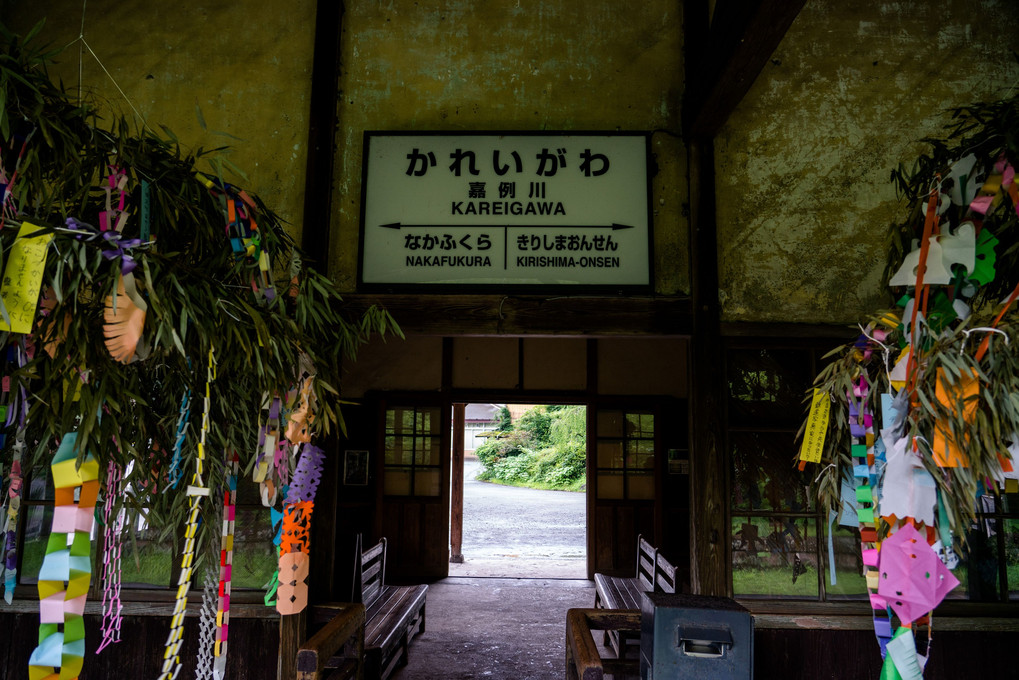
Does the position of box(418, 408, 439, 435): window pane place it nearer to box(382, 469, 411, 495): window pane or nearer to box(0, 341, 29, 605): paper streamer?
box(382, 469, 411, 495): window pane

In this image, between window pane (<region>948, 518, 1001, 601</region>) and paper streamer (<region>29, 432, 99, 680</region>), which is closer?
paper streamer (<region>29, 432, 99, 680</region>)

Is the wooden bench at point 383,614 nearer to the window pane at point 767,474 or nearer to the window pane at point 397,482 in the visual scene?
the window pane at point 397,482

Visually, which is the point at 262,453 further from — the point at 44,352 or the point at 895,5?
the point at 895,5

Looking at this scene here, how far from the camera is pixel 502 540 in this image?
32.1 feet

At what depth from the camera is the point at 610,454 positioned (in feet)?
21.9

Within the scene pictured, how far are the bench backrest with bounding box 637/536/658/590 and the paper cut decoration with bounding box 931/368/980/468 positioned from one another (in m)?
2.88

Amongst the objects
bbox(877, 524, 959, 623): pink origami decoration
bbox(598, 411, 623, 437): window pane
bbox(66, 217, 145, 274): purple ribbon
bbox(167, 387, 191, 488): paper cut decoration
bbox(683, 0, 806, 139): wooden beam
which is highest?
bbox(683, 0, 806, 139): wooden beam

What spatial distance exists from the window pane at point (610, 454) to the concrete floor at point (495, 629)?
1.27m

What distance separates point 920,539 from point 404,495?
5.44m

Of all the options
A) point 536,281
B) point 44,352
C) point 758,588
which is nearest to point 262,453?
point 44,352

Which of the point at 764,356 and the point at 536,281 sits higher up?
the point at 536,281

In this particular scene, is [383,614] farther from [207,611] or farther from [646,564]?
[207,611]

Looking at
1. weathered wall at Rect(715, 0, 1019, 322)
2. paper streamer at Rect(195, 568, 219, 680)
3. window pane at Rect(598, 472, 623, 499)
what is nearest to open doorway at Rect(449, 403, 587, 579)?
window pane at Rect(598, 472, 623, 499)

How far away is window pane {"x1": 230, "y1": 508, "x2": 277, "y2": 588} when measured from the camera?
2.75 m
